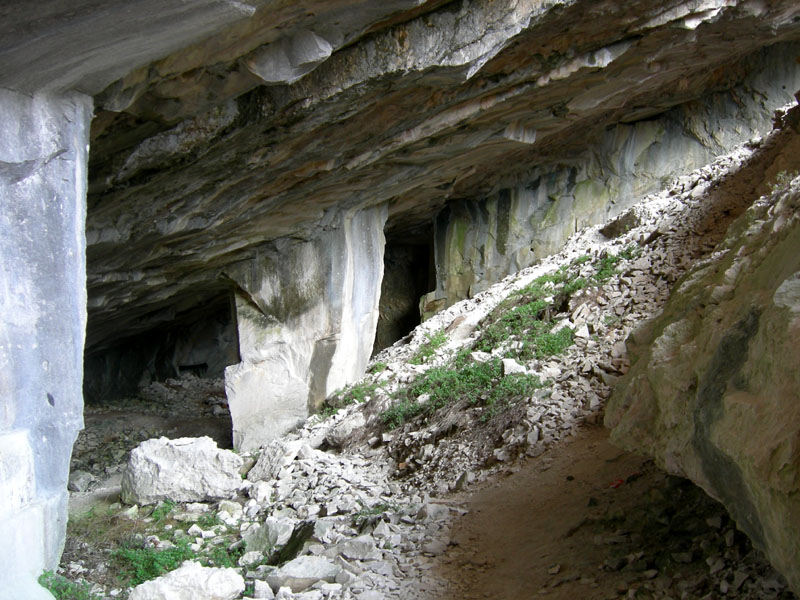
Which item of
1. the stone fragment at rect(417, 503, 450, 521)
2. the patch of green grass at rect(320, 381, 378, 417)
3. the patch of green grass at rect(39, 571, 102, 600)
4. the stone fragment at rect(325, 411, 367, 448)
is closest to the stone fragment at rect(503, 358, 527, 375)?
the stone fragment at rect(325, 411, 367, 448)

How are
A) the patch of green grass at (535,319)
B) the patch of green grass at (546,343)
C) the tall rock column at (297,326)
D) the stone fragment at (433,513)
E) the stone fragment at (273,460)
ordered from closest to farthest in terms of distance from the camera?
the stone fragment at (433,513), the patch of green grass at (546,343), the patch of green grass at (535,319), the stone fragment at (273,460), the tall rock column at (297,326)

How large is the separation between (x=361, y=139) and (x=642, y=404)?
5.16m

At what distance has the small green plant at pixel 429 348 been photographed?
9852 mm

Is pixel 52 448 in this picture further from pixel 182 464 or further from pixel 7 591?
pixel 182 464

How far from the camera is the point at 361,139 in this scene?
799cm

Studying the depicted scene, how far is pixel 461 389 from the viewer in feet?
25.7

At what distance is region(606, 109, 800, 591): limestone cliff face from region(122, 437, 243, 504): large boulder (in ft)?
16.8

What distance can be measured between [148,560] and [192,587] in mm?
1613

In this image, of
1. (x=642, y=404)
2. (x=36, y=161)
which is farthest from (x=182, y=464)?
(x=642, y=404)

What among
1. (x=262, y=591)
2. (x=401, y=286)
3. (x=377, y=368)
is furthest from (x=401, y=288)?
(x=262, y=591)

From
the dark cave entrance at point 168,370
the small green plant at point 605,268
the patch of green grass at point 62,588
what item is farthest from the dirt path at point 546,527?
the dark cave entrance at point 168,370

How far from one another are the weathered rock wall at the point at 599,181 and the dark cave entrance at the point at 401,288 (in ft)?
6.61

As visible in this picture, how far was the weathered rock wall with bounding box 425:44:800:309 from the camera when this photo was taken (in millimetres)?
12344

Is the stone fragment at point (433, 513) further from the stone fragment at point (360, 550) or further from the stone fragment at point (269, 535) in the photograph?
the stone fragment at point (269, 535)
